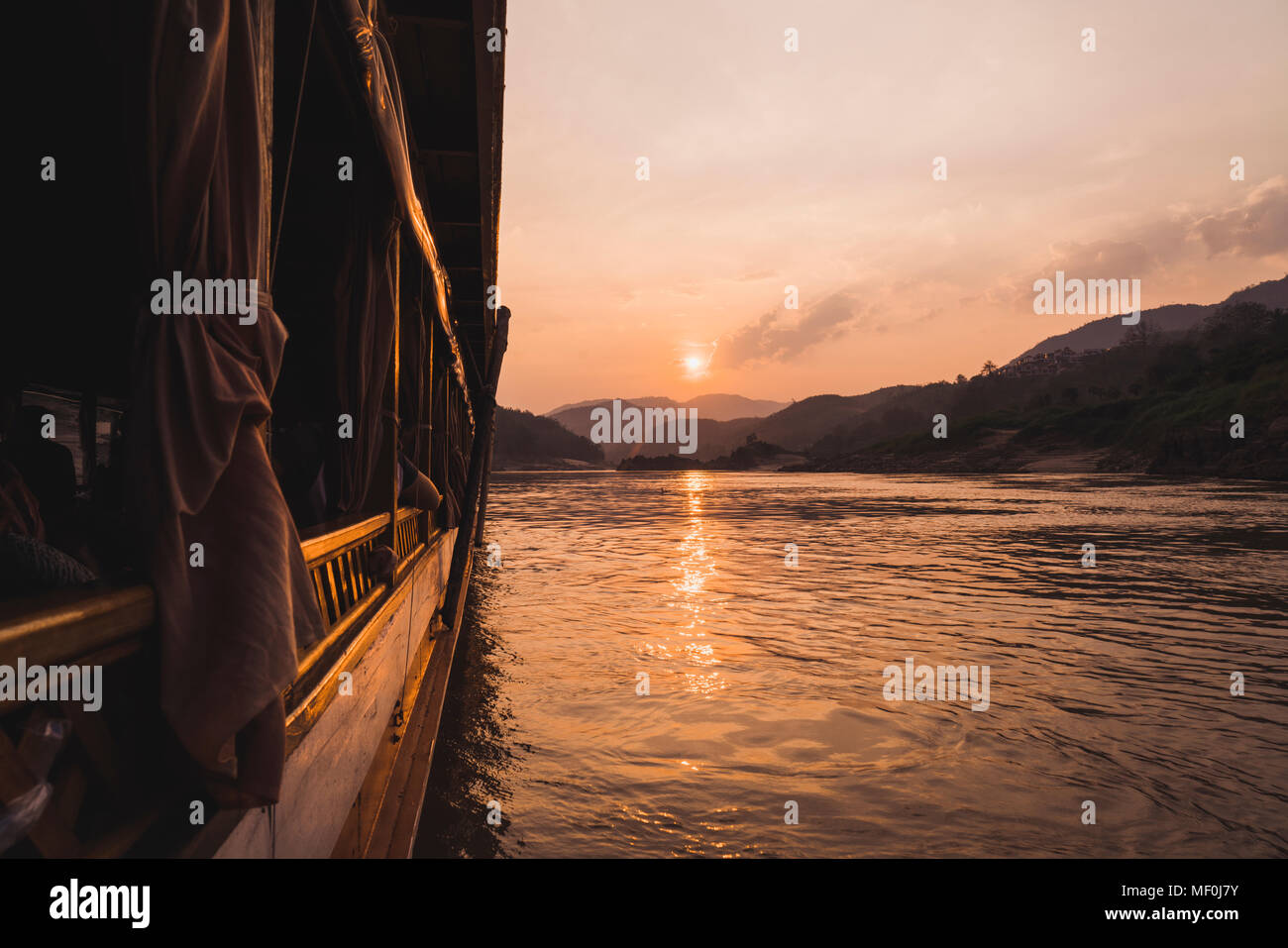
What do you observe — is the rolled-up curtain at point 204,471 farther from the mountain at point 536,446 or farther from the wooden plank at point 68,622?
the mountain at point 536,446

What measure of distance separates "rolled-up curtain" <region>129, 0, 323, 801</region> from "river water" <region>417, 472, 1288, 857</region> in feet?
7.68

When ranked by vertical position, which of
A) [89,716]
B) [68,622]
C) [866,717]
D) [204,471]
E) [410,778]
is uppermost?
[204,471]

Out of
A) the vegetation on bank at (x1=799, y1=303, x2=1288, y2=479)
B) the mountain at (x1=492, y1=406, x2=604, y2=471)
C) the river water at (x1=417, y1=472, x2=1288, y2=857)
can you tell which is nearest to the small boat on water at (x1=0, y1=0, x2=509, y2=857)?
the river water at (x1=417, y1=472, x2=1288, y2=857)

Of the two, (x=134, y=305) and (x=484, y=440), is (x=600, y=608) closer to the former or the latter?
(x=484, y=440)

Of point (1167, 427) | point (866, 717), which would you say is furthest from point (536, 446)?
point (866, 717)

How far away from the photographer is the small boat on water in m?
1.76

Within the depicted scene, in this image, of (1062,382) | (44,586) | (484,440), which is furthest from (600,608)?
(1062,382)

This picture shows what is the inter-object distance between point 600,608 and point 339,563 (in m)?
6.05

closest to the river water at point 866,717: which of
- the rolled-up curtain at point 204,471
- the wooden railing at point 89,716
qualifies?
the wooden railing at point 89,716

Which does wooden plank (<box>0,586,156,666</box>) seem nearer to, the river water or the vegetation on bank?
the river water

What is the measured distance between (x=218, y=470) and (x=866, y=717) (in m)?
4.95

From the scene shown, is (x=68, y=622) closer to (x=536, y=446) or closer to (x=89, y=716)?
(x=89, y=716)

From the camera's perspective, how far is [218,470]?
186 cm

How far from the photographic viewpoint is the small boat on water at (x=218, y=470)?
1757mm
